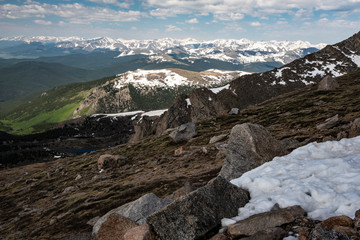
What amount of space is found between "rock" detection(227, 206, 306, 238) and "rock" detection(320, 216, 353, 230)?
128cm

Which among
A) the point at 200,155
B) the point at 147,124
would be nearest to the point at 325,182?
the point at 200,155

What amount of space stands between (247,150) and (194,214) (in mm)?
10994

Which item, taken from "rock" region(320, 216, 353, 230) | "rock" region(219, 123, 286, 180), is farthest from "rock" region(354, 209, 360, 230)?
"rock" region(219, 123, 286, 180)

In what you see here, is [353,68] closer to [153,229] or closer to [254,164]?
[254,164]

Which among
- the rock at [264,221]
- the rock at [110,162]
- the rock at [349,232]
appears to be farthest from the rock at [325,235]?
the rock at [110,162]

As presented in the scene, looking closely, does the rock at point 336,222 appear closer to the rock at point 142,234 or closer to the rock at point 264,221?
the rock at point 264,221

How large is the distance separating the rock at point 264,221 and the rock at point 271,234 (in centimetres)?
56

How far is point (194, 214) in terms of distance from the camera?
35.6 feet

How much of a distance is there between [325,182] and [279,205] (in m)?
3.18

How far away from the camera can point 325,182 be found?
12102 mm

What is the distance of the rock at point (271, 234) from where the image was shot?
8.55 m

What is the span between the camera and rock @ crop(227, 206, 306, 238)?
31.2 feet

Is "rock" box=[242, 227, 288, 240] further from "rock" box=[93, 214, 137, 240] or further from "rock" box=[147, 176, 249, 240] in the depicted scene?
"rock" box=[93, 214, 137, 240]

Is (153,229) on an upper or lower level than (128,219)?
upper
